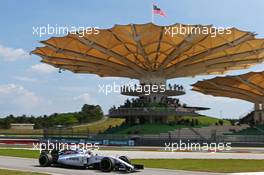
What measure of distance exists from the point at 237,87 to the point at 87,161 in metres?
67.7

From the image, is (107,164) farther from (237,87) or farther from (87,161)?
(237,87)

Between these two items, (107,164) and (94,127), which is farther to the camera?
(94,127)

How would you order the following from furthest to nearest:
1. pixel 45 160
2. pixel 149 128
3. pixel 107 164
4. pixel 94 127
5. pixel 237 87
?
pixel 94 127
pixel 237 87
pixel 149 128
pixel 45 160
pixel 107 164

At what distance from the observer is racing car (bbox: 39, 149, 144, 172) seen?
82.0ft

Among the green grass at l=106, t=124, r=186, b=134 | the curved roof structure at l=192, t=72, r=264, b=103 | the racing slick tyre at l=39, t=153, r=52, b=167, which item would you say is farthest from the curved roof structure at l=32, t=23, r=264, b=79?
the racing slick tyre at l=39, t=153, r=52, b=167

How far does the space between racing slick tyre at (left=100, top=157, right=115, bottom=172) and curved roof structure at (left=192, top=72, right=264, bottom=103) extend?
59.3m

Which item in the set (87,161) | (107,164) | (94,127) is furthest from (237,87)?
(107,164)

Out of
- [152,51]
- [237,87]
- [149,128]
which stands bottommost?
[149,128]

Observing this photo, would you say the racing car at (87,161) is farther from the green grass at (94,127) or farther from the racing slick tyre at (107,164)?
the green grass at (94,127)

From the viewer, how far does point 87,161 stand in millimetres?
26547

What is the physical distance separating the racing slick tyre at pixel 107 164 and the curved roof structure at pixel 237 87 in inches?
2335

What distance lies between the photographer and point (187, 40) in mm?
70250

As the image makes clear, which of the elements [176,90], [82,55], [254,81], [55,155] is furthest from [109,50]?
[55,155]

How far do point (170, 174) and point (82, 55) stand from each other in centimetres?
5948
